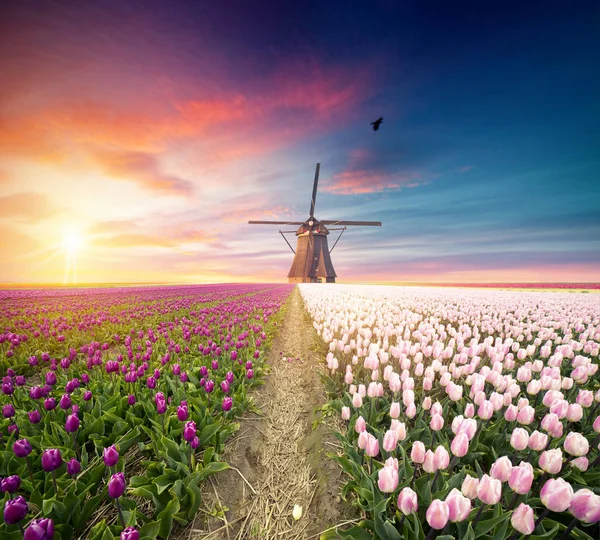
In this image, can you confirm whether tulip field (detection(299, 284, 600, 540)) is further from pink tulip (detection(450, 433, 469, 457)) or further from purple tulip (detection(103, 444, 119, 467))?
purple tulip (detection(103, 444, 119, 467))

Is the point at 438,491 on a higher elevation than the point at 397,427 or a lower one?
lower

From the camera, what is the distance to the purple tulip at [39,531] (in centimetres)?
157

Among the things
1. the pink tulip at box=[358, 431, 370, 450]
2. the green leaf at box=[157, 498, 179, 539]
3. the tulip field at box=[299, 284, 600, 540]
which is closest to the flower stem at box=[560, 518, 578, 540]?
the tulip field at box=[299, 284, 600, 540]

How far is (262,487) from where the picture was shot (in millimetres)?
3236

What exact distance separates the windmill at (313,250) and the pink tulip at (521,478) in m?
52.9

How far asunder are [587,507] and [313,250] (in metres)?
54.1

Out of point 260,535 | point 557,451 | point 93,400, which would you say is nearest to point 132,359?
point 93,400

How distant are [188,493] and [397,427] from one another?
205 centimetres

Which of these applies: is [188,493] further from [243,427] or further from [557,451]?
[557,451]

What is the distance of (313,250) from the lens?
55406mm

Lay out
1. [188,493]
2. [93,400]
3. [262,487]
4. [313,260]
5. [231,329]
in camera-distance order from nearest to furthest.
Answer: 1. [188,493]
2. [262,487]
3. [93,400]
4. [231,329]
5. [313,260]

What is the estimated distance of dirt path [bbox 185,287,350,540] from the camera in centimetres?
270

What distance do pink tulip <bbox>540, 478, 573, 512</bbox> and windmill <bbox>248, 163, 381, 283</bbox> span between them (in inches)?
2089

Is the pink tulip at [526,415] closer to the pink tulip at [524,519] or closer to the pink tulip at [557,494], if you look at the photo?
the pink tulip at [557,494]
